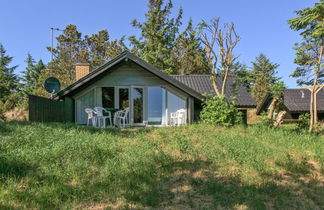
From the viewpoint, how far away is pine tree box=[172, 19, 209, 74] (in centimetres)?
2453

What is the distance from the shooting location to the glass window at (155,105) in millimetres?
10609

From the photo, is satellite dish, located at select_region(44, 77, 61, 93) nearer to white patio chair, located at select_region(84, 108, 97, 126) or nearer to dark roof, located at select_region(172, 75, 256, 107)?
white patio chair, located at select_region(84, 108, 97, 126)

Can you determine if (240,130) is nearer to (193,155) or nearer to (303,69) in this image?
(193,155)

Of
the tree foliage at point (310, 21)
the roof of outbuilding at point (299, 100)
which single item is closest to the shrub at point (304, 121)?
the tree foliage at point (310, 21)

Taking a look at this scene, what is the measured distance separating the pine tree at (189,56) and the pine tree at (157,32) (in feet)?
2.53

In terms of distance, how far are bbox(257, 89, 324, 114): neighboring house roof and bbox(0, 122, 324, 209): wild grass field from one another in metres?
18.5

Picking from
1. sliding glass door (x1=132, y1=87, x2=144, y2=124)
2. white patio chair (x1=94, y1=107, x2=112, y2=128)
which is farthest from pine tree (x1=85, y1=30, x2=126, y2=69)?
white patio chair (x1=94, y1=107, x2=112, y2=128)

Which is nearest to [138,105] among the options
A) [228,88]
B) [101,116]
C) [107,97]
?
[107,97]

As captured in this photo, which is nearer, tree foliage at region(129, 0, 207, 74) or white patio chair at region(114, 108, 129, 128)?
white patio chair at region(114, 108, 129, 128)

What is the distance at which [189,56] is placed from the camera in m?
24.7

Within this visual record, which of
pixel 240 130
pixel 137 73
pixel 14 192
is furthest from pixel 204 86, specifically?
pixel 14 192

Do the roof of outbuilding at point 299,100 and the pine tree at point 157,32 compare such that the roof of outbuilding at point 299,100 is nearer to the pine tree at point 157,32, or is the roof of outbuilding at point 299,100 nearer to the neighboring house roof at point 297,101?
the neighboring house roof at point 297,101

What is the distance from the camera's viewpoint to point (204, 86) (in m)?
13.8

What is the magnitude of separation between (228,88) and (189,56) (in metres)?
12.8
